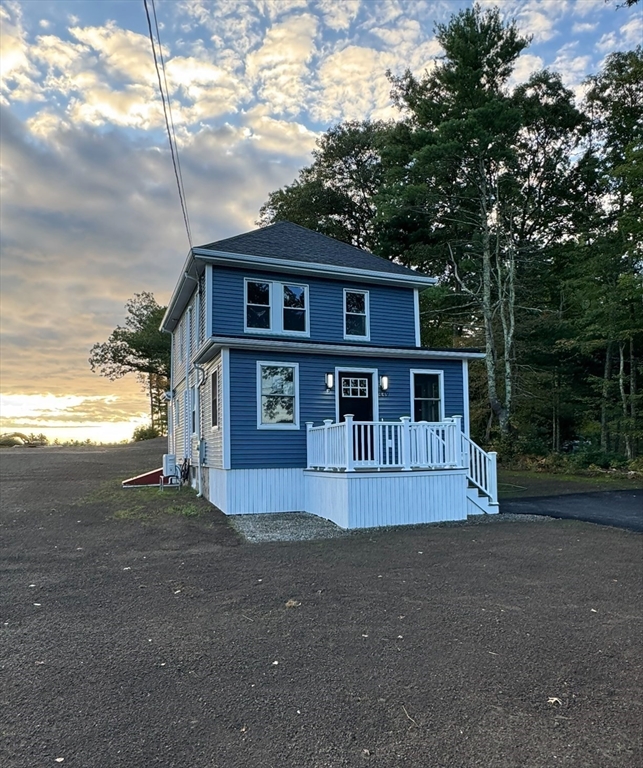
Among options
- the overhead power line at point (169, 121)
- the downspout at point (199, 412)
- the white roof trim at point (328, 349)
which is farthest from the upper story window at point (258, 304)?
the overhead power line at point (169, 121)

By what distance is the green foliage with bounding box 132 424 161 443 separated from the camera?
37.6 metres

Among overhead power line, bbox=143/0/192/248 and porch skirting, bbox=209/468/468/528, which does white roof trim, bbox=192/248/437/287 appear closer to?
overhead power line, bbox=143/0/192/248

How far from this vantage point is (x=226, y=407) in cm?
1033

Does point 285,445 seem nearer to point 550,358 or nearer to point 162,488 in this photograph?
point 162,488

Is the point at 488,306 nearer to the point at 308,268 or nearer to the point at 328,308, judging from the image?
the point at 328,308

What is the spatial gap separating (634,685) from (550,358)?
74.6 ft

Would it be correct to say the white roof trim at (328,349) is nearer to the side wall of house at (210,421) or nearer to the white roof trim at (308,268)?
the side wall of house at (210,421)

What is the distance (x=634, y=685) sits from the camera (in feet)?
10.1

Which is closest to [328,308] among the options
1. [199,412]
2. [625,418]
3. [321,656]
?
[199,412]

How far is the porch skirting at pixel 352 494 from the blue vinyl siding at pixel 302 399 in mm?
351

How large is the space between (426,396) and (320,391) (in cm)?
283

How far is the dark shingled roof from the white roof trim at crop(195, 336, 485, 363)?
2455 millimetres

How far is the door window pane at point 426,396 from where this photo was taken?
12.4 metres

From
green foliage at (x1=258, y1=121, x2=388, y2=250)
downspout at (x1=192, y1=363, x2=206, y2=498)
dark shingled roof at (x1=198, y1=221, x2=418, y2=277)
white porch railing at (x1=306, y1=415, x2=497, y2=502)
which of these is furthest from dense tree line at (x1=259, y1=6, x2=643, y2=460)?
downspout at (x1=192, y1=363, x2=206, y2=498)
